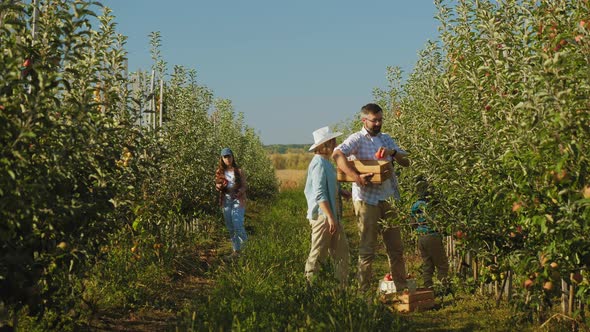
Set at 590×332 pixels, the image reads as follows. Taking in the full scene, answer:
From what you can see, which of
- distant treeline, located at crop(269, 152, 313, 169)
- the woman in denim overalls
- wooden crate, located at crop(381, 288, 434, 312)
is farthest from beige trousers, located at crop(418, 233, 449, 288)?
distant treeline, located at crop(269, 152, 313, 169)

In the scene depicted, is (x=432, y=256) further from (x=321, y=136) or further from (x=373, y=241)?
(x=321, y=136)

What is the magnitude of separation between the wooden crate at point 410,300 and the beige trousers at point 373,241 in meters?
0.14

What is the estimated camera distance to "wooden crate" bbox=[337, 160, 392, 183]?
6.73 meters

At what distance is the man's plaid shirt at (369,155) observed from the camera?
695 cm

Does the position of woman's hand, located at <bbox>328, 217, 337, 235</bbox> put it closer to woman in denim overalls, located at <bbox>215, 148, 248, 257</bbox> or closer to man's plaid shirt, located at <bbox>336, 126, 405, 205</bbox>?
man's plaid shirt, located at <bbox>336, 126, 405, 205</bbox>

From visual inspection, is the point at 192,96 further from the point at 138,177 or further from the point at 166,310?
the point at 138,177

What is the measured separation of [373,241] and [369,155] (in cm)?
84

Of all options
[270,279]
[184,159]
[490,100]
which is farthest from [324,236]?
[184,159]

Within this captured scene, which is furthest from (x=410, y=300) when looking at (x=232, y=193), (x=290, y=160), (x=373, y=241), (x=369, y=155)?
(x=290, y=160)

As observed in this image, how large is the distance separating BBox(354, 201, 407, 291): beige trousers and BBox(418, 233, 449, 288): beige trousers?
0.67 m

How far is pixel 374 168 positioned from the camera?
266 inches

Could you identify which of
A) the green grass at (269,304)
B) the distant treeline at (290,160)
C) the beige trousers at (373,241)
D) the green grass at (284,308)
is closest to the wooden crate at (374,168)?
the beige trousers at (373,241)

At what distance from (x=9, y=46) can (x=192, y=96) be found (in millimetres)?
9715

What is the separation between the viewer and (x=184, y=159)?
11.9 m
